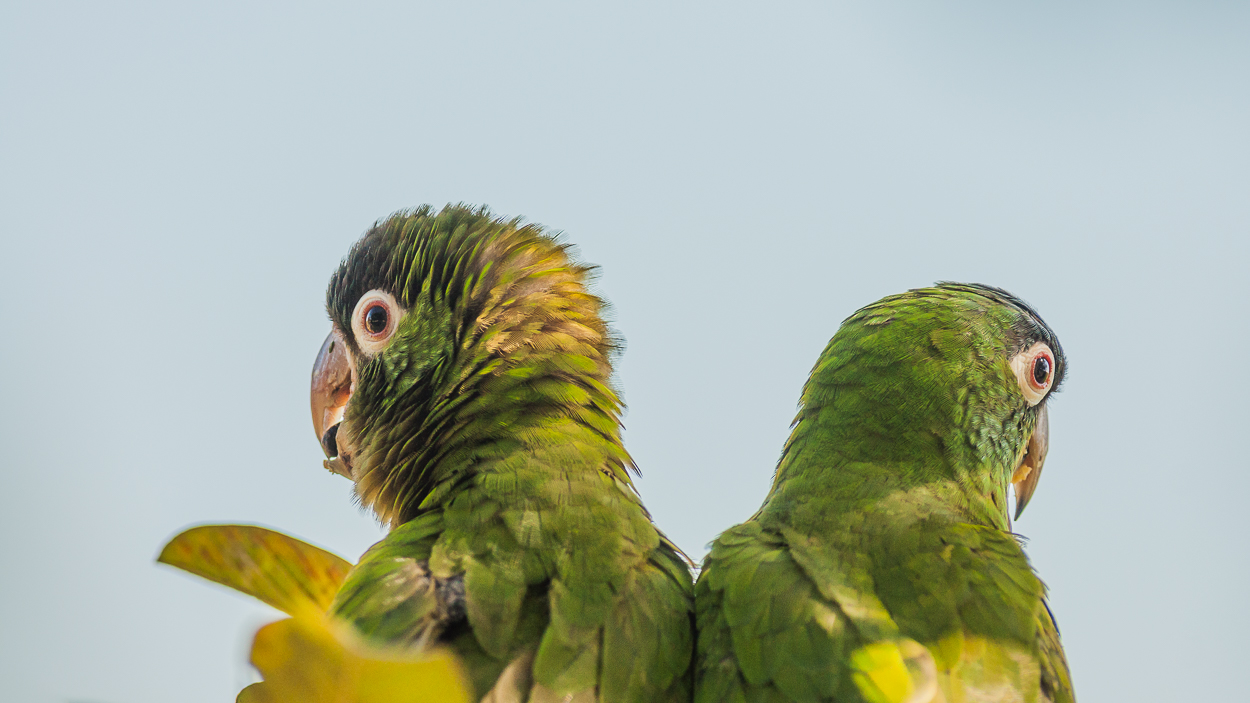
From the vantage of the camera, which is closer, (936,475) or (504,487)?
(504,487)

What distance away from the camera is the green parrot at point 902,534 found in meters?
1.76

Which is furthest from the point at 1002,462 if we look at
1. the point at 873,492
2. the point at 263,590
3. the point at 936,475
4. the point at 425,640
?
the point at 263,590

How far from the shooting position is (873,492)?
2170 millimetres

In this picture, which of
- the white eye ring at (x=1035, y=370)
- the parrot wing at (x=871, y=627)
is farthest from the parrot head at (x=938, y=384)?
the parrot wing at (x=871, y=627)

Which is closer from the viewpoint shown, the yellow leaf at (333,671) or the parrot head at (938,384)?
the yellow leaf at (333,671)

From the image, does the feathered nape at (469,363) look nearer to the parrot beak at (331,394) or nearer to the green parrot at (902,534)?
the parrot beak at (331,394)

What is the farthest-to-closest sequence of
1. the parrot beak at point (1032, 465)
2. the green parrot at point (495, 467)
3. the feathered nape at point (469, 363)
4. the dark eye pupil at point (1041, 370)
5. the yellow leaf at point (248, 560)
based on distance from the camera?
the parrot beak at point (1032, 465), the dark eye pupil at point (1041, 370), the feathered nape at point (469, 363), the green parrot at point (495, 467), the yellow leaf at point (248, 560)

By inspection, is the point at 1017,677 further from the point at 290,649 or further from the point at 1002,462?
the point at 290,649

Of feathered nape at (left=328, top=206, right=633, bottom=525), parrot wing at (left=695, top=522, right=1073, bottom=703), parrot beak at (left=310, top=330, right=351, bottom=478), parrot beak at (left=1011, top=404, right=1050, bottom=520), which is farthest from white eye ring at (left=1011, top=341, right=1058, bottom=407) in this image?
parrot beak at (left=310, top=330, right=351, bottom=478)

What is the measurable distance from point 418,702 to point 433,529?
1.98 feet

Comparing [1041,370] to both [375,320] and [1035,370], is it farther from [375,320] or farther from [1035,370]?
[375,320]

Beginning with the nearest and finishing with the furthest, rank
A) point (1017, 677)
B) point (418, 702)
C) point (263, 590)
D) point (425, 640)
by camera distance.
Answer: point (418, 702)
point (263, 590)
point (425, 640)
point (1017, 677)

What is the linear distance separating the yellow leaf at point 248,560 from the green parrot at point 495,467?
12cm

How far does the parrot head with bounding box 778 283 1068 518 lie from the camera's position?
92.0 inches
